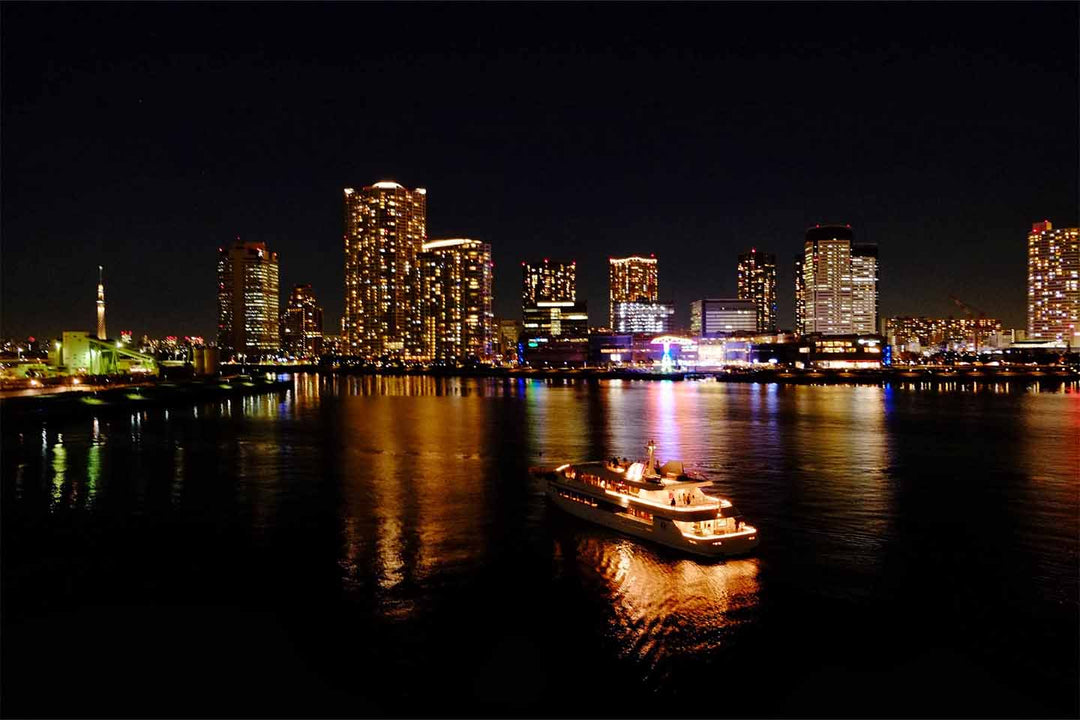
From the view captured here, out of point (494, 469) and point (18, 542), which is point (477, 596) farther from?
point (494, 469)

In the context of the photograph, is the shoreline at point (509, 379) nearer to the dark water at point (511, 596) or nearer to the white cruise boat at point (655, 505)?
the dark water at point (511, 596)

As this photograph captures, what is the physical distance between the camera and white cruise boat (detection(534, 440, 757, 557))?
2081 cm

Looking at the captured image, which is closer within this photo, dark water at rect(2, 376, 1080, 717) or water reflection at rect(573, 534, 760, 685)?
dark water at rect(2, 376, 1080, 717)

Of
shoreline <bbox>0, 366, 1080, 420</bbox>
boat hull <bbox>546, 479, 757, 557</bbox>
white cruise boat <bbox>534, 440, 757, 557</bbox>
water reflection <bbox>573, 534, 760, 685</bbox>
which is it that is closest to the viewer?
water reflection <bbox>573, 534, 760, 685</bbox>

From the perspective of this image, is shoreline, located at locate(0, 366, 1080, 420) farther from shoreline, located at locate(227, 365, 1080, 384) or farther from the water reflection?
the water reflection

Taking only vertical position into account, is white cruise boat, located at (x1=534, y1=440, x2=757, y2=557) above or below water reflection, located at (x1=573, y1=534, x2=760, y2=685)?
above

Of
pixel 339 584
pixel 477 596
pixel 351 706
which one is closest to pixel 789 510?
pixel 477 596

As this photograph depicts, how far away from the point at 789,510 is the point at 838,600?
946cm

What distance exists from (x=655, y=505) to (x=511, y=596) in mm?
5958

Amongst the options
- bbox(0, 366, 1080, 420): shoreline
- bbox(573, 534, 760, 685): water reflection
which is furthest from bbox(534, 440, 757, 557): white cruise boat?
bbox(0, 366, 1080, 420): shoreline

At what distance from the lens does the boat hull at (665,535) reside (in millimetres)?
20484

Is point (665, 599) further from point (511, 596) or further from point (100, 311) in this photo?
point (100, 311)

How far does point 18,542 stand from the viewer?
23203 millimetres

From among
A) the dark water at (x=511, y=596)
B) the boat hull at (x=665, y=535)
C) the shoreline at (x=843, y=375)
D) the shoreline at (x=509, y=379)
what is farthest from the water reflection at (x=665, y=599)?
the shoreline at (x=843, y=375)
